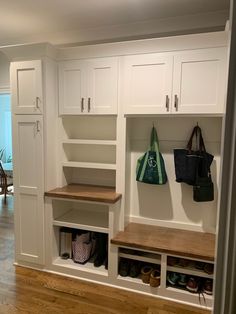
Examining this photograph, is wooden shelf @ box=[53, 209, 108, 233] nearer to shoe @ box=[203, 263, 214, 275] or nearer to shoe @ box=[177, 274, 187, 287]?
shoe @ box=[177, 274, 187, 287]

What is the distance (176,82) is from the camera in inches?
85.5

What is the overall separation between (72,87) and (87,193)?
1087 millimetres

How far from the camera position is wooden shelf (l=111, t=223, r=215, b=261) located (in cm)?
209

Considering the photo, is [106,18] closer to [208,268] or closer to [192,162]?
[192,162]

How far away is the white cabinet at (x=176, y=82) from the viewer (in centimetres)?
208

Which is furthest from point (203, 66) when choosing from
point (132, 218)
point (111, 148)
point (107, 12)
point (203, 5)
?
point (132, 218)

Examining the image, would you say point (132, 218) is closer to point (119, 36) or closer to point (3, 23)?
point (119, 36)

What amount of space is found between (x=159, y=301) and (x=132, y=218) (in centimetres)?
85

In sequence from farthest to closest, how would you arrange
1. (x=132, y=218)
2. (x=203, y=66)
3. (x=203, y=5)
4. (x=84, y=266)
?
(x=132, y=218)
(x=84, y=266)
(x=203, y=5)
(x=203, y=66)

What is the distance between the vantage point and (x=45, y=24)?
274cm

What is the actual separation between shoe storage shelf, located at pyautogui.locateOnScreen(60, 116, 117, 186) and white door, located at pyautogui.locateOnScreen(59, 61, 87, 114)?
0.20 m

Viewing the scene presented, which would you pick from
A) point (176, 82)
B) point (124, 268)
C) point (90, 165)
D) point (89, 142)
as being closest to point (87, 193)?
point (90, 165)

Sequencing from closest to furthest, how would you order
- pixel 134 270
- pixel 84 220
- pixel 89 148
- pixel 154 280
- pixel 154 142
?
1. pixel 154 280
2. pixel 134 270
3. pixel 154 142
4. pixel 84 220
5. pixel 89 148

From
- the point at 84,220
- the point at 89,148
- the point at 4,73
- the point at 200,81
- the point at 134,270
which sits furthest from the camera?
the point at 4,73
